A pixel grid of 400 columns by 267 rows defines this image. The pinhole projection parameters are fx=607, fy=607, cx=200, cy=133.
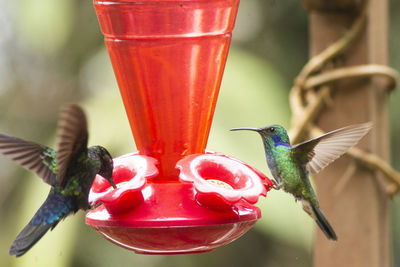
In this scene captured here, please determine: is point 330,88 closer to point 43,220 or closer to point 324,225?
point 324,225

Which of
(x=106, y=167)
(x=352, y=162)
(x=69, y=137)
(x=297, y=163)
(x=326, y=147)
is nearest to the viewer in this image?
(x=69, y=137)

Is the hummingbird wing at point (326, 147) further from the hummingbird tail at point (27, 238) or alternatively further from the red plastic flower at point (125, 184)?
the hummingbird tail at point (27, 238)

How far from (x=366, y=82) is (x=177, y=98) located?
3.29ft

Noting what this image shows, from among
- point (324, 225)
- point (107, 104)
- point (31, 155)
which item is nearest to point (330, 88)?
point (324, 225)

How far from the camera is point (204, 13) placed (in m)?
1.75

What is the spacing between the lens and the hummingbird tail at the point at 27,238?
166 centimetres

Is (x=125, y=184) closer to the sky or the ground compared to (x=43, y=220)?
closer to the sky

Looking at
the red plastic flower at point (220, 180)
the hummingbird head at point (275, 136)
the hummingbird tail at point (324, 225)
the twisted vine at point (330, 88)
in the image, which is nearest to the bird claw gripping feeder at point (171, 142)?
the red plastic flower at point (220, 180)

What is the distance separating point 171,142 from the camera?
74.1 inches

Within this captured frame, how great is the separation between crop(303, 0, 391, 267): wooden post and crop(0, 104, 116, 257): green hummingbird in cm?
112

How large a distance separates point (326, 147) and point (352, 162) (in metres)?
0.43

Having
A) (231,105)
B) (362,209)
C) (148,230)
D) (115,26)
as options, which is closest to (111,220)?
(148,230)

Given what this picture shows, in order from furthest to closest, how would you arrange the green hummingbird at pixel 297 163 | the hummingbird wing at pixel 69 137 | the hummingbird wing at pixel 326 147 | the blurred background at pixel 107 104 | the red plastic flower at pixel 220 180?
the blurred background at pixel 107 104, the green hummingbird at pixel 297 163, the hummingbird wing at pixel 326 147, the red plastic flower at pixel 220 180, the hummingbird wing at pixel 69 137

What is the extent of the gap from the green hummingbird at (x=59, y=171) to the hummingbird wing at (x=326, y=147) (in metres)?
0.73
